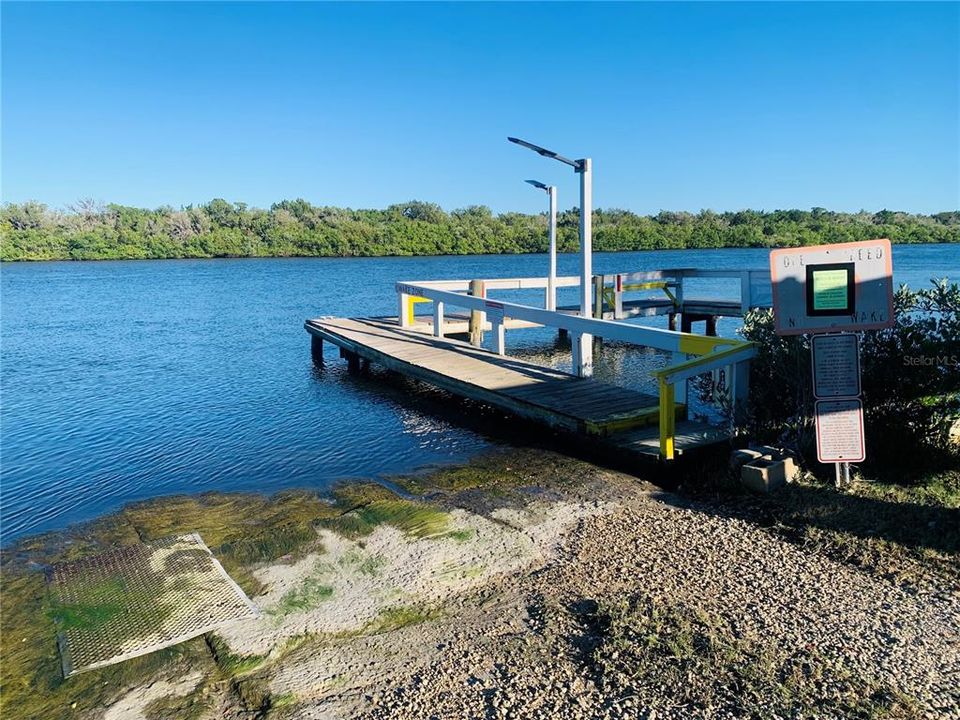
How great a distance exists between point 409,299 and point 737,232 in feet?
228

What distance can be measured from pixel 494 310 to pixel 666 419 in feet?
18.3

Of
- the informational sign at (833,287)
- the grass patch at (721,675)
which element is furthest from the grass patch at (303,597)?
the informational sign at (833,287)

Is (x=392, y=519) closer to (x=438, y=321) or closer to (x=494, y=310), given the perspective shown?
(x=494, y=310)

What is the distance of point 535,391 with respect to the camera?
10039 mm

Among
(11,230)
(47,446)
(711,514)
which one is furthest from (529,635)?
(11,230)

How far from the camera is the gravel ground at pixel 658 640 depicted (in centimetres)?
361

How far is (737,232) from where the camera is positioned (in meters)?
78.3

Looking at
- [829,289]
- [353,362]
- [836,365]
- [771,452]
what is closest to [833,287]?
[829,289]

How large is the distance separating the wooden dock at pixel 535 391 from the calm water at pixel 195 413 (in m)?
0.59

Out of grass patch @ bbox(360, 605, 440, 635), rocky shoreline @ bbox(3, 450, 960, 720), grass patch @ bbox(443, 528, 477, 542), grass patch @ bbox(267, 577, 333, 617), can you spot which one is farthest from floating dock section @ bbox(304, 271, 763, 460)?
grass patch @ bbox(267, 577, 333, 617)

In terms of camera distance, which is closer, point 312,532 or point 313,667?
point 313,667

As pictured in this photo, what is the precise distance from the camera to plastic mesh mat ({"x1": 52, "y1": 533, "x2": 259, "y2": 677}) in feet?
15.0

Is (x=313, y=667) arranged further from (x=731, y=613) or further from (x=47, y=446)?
(x=47, y=446)

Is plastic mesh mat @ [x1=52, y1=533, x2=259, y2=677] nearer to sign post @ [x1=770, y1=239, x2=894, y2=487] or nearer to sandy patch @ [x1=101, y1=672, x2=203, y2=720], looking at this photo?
sandy patch @ [x1=101, y1=672, x2=203, y2=720]
